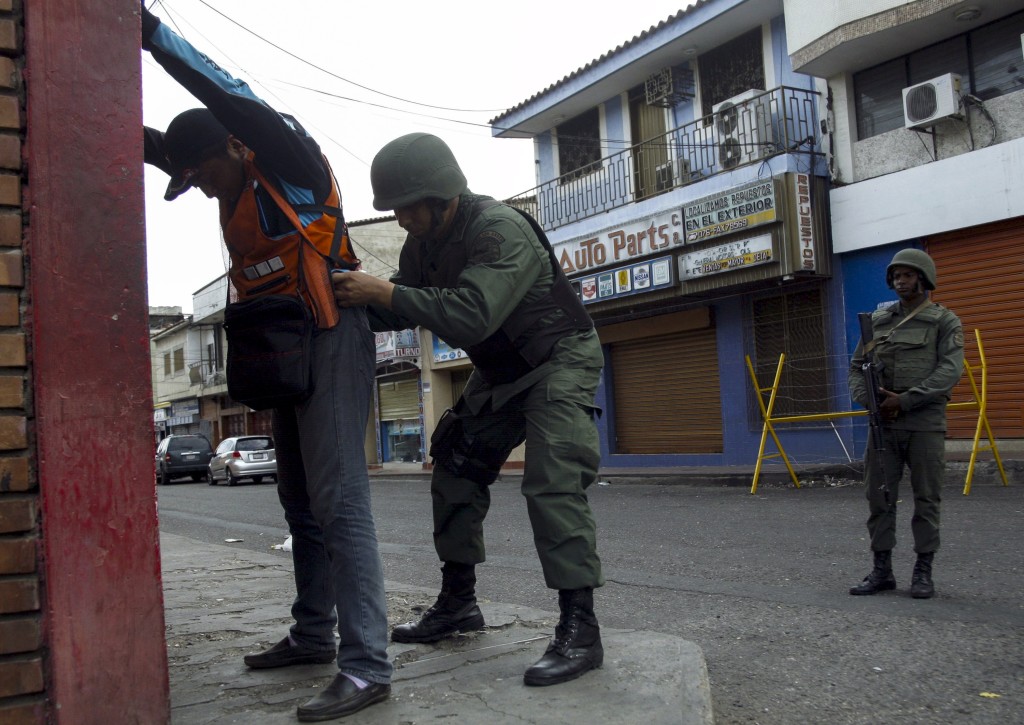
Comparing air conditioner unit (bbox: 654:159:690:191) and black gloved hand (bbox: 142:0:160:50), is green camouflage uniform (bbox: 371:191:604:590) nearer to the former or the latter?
black gloved hand (bbox: 142:0:160:50)

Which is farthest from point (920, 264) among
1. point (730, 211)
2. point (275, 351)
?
point (730, 211)

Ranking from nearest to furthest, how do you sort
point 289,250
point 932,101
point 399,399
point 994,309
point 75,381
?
1. point 75,381
2. point 289,250
3. point 994,309
4. point 932,101
5. point 399,399

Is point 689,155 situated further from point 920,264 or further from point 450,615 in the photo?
point 450,615

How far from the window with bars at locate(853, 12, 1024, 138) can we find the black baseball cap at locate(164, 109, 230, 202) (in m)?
12.2

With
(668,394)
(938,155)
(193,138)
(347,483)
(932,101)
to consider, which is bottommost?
(347,483)

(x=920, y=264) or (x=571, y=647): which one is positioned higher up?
(x=920, y=264)

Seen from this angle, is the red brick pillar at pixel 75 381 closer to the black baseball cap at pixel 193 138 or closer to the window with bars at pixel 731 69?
the black baseball cap at pixel 193 138

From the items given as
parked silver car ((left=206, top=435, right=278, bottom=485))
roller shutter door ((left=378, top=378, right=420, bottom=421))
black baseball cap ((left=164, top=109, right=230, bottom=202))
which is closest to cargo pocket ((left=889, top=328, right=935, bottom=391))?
black baseball cap ((left=164, top=109, right=230, bottom=202))

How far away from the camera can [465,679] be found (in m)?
2.84

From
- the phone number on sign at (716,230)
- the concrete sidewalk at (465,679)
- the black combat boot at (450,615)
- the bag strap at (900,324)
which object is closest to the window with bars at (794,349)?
the phone number on sign at (716,230)

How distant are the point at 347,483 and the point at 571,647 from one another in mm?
826

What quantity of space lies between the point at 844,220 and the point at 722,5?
4070 mm

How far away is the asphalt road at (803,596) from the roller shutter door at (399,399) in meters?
15.4

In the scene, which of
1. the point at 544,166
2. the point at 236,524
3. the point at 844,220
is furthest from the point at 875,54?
the point at 236,524
